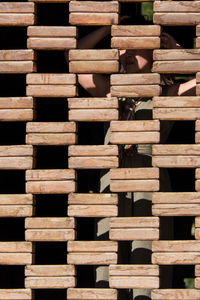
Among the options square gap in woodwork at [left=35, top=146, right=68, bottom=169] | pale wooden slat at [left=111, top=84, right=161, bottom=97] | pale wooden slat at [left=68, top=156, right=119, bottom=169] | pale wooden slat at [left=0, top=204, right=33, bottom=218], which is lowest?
pale wooden slat at [left=0, top=204, right=33, bottom=218]

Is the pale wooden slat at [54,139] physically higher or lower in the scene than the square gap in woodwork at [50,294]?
higher

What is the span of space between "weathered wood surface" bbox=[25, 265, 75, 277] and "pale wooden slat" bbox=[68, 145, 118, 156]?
0.44 metres

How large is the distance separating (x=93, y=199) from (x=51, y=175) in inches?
7.4

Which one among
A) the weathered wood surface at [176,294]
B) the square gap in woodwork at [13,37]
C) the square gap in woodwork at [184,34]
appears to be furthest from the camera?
the square gap in woodwork at [184,34]

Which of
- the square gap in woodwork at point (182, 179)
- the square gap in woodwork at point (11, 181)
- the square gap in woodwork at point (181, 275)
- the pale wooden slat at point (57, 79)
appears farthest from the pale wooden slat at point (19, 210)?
the square gap in woodwork at point (181, 275)

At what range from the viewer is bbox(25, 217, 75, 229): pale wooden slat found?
2541 mm

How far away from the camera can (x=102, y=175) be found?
118 inches

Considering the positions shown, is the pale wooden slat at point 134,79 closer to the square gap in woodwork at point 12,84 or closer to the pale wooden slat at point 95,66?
the pale wooden slat at point 95,66

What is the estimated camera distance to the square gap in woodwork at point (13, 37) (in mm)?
3424

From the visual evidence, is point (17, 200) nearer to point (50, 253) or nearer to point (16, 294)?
point (16, 294)

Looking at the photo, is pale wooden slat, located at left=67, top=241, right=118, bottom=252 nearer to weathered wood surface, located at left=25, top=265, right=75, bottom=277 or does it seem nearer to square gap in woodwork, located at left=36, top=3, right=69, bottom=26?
weathered wood surface, located at left=25, top=265, right=75, bottom=277

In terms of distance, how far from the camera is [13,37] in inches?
135

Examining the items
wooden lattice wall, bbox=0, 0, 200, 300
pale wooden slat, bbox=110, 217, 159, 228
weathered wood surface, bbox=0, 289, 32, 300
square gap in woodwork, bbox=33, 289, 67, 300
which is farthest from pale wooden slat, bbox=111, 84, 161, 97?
square gap in woodwork, bbox=33, 289, 67, 300

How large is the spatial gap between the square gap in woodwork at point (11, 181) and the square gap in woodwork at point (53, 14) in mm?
805
